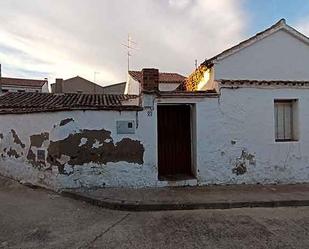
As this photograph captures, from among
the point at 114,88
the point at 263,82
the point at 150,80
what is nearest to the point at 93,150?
the point at 150,80

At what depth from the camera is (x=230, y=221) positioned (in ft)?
22.1

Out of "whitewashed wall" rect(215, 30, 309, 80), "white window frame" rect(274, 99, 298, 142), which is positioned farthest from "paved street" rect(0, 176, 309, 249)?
"whitewashed wall" rect(215, 30, 309, 80)

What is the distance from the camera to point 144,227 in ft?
20.9

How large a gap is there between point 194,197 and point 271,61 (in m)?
4.92

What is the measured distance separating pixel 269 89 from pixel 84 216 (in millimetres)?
6405

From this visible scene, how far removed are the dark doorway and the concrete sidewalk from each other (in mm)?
1290

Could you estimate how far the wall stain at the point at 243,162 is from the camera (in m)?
10.0

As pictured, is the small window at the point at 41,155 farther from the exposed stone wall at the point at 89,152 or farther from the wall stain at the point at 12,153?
the wall stain at the point at 12,153

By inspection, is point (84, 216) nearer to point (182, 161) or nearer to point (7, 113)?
point (182, 161)

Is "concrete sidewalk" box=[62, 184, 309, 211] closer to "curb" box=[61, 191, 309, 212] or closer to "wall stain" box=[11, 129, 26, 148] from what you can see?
"curb" box=[61, 191, 309, 212]

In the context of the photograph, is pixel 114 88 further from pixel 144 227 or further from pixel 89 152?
pixel 144 227

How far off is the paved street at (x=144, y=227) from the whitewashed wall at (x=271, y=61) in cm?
421

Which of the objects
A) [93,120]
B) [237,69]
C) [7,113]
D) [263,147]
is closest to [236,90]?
[237,69]

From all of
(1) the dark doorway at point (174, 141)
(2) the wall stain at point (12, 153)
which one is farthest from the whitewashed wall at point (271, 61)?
(2) the wall stain at point (12, 153)
